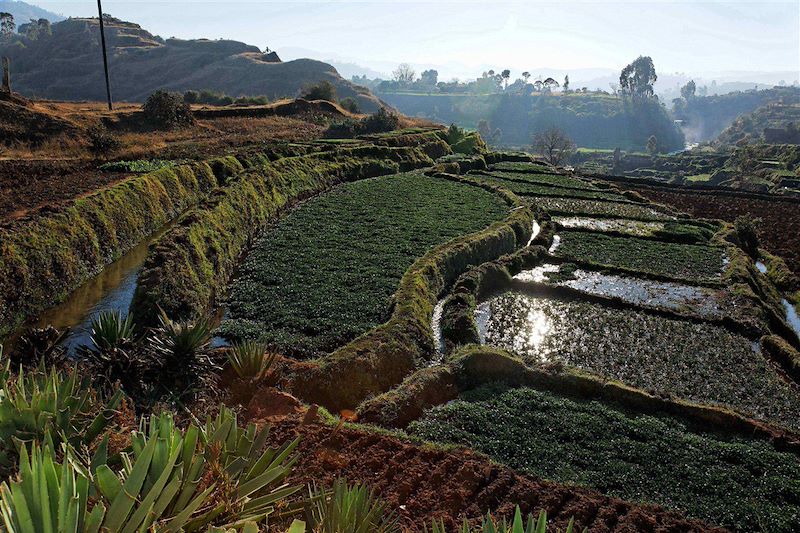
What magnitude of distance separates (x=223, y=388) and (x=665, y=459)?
873cm

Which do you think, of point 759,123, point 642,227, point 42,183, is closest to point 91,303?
point 42,183

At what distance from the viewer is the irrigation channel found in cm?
1370

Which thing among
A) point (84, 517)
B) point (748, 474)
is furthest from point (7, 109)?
point (748, 474)

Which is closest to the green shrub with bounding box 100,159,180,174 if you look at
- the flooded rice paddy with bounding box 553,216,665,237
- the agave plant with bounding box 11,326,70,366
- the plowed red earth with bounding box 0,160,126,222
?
the plowed red earth with bounding box 0,160,126,222

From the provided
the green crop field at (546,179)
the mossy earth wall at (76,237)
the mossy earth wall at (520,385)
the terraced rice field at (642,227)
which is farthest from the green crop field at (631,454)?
the green crop field at (546,179)

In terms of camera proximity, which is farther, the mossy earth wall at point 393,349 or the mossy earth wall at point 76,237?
the mossy earth wall at point 76,237

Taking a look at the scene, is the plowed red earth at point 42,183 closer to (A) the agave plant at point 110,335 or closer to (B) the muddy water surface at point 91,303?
(B) the muddy water surface at point 91,303

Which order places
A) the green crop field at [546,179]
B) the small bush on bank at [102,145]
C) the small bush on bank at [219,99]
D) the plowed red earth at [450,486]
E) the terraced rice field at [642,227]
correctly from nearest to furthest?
the plowed red earth at [450,486] → the small bush on bank at [102,145] → the terraced rice field at [642,227] → the green crop field at [546,179] → the small bush on bank at [219,99]

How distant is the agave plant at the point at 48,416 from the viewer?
18.0 ft

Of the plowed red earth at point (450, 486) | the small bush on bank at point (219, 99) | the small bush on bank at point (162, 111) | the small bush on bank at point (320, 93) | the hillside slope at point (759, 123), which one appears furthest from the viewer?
the hillside slope at point (759, 123)

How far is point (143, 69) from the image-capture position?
425ft

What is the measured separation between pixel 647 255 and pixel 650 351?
1073cm

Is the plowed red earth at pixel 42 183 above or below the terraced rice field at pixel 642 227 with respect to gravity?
above

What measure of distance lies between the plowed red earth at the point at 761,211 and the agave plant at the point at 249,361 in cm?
2661
